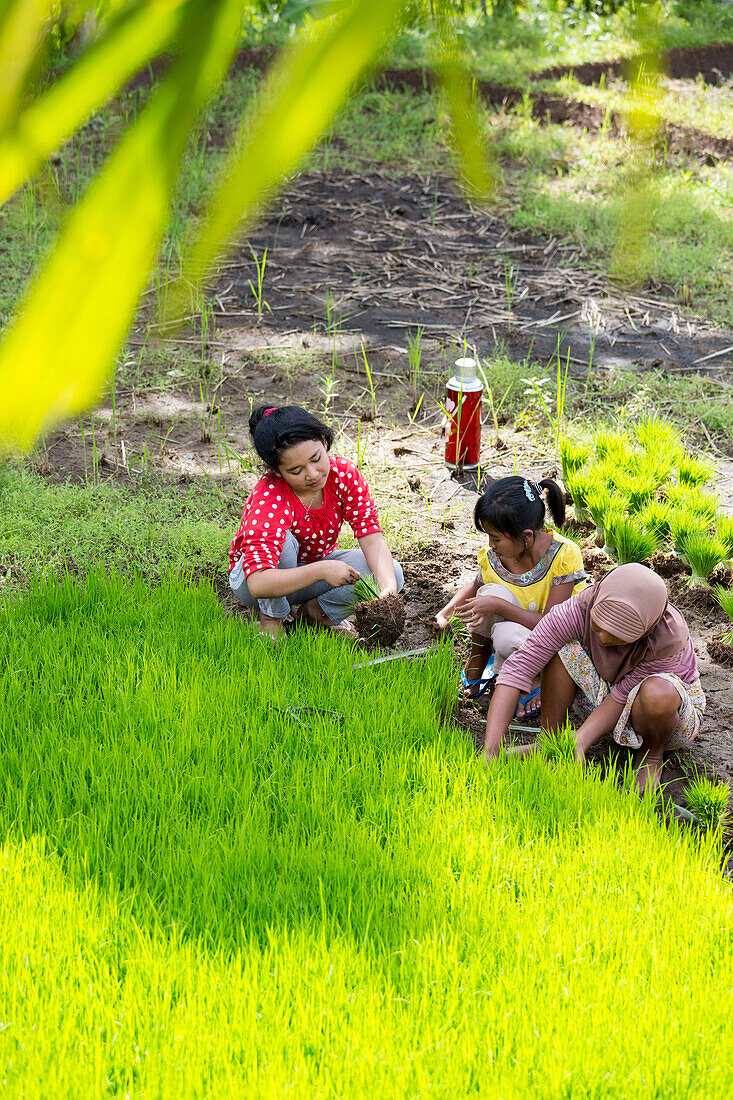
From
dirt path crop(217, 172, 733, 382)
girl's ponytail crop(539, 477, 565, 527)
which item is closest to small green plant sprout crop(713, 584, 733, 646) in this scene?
girl's ponytail crop(539, 477, 565, 527)

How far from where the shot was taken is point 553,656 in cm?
286

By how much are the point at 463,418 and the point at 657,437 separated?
85cm

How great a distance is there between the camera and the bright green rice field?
1.71 metres

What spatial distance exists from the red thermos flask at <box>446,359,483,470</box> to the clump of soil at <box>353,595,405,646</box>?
1083mm

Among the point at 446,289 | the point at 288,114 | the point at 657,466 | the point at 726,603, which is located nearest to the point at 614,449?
the point at 657,466

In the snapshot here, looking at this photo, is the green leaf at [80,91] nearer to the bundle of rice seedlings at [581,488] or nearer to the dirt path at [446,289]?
the bundle of rice seedlings at [581,488]

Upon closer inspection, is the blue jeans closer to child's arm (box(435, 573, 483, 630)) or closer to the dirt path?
child's arm (box(435, 573, 483, 630))

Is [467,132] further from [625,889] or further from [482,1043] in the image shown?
[625,889]

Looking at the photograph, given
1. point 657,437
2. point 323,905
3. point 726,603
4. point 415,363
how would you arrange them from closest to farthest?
1. point 323,905
2. point 726,603
3. point 657,437
4. point 415,363

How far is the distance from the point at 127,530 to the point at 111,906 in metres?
2.07

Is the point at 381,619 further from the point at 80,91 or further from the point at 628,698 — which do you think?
the point at 80,91

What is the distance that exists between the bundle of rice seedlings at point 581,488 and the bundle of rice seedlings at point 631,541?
0.35 m

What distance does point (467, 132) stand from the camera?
0.43 m

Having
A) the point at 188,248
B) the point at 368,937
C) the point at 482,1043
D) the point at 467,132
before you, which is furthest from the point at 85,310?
the point at 368,937
